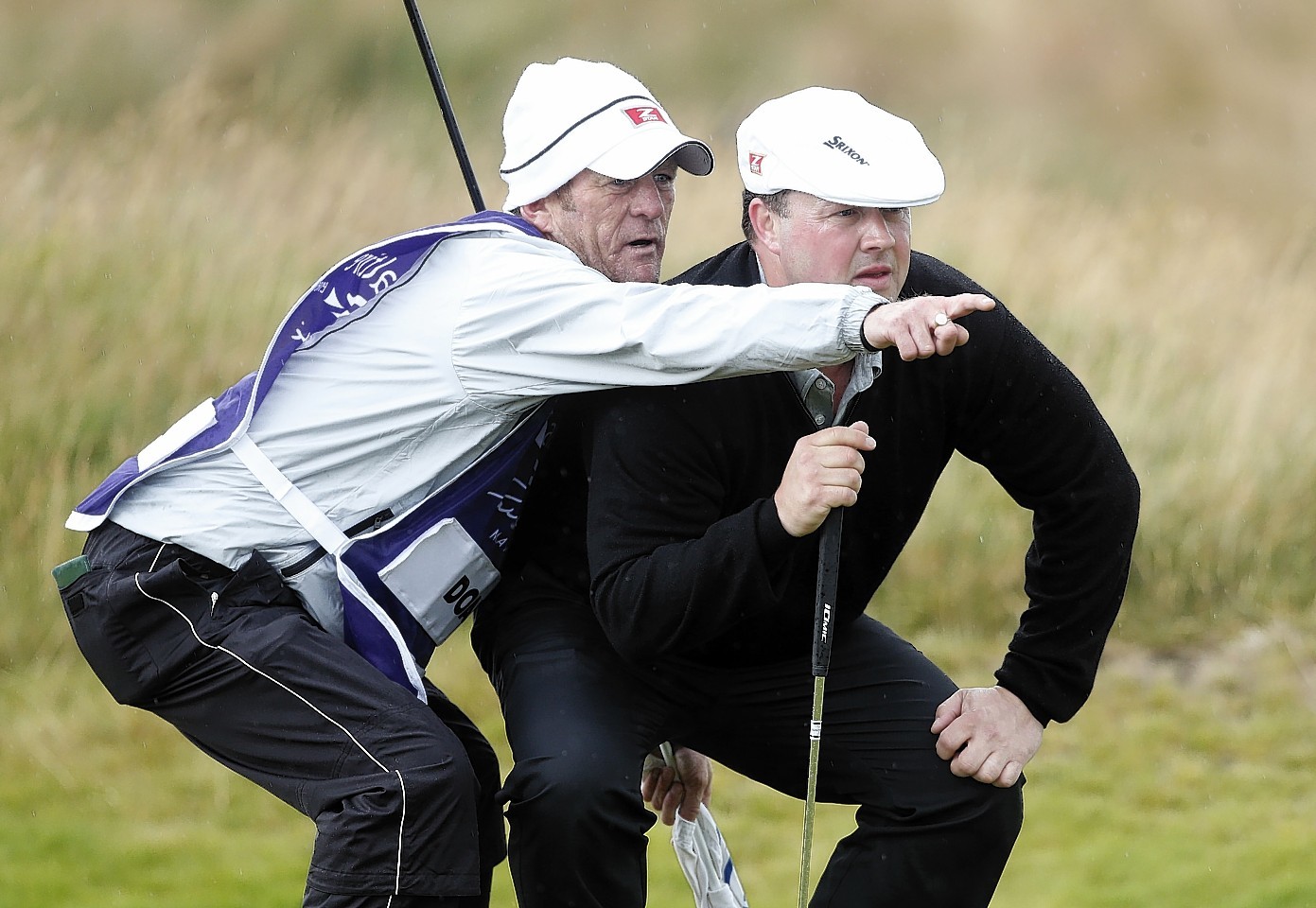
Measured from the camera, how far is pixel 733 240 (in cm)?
847

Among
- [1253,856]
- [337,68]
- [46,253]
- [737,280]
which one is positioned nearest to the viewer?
[737,280]

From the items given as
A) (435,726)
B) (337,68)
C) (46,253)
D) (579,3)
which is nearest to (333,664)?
(435,726)

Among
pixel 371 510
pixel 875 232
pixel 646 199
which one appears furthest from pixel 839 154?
pixel 371 510

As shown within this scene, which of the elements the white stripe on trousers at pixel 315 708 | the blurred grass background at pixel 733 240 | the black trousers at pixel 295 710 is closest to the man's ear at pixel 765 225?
the black trousers at pixel 295 710

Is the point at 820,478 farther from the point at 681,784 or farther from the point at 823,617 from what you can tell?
the point at 681,784

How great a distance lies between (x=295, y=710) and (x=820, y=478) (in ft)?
3.30

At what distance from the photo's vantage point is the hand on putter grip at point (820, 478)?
9.38ft

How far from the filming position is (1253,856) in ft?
16.7

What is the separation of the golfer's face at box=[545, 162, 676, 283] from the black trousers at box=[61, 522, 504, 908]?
0.88m

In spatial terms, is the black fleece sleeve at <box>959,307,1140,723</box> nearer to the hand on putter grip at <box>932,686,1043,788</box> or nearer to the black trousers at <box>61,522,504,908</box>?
the hand on putter grip at <box>932,686,1043,788</box>

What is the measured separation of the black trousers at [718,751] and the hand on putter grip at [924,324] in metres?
0.97

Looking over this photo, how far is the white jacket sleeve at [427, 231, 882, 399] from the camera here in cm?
282

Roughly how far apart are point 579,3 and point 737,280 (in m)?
10.5

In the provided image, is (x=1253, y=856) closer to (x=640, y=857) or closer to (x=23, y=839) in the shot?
(x=640, y=857)
